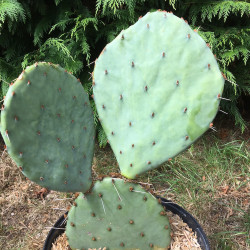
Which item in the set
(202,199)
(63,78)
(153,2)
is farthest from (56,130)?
(153,2)

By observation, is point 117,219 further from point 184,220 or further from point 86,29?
point 86,29

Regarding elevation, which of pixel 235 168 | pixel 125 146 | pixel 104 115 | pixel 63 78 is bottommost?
pixel 235 168

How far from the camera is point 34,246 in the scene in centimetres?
169

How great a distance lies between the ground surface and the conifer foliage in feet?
1.44

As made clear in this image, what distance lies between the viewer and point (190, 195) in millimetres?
1890

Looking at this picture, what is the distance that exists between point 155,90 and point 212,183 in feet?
3.68

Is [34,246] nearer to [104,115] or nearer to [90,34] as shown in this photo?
[104,115]

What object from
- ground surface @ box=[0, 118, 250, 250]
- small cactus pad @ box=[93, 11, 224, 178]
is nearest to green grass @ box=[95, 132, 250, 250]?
ground surface @ box=[0, 118, 250, 250]

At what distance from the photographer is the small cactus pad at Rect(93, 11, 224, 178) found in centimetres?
100

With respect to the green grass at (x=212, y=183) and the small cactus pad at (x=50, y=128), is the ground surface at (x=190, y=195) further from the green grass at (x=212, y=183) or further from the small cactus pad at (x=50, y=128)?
the small cactus pad at (x=50, y=128)

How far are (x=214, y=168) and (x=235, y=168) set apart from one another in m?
0.15

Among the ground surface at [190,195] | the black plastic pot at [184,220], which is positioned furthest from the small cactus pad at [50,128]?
the ground surface at [190,195]

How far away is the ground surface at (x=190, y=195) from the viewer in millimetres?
1736

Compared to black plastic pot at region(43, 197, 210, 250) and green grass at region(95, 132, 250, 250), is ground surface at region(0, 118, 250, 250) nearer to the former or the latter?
green grass at region(95, 132, 250, 250)
